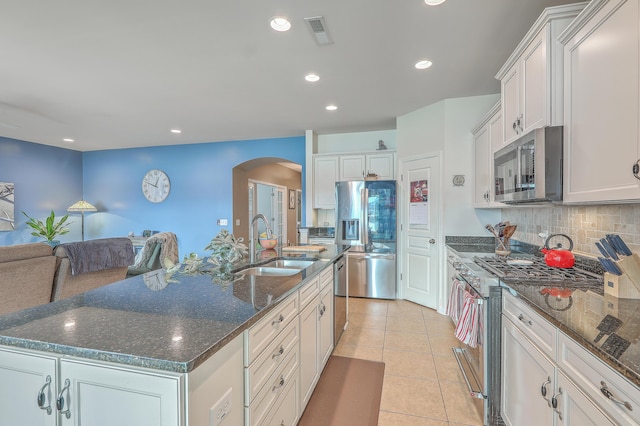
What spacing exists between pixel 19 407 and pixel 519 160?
8.97 feet

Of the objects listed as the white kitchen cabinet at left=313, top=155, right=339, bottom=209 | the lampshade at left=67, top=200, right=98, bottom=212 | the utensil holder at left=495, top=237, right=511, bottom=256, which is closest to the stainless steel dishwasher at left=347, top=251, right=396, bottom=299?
the white kitchen cabinet at left=313, top=155, right=339, bottom=209

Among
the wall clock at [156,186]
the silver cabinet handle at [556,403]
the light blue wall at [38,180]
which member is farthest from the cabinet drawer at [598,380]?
the light blue wall at [38,180]

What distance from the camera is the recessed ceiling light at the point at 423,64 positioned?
2748mm

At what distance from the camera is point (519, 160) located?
6.61 feet

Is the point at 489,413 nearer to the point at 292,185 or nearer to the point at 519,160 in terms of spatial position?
the point at 519,160

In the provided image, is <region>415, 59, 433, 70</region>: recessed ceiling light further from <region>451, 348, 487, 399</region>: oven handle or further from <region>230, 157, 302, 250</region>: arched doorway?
<region>230, 157, 302, 250</region>: arched doorway

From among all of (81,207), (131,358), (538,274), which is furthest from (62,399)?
(81,207)

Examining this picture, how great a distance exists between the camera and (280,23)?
7.08 feet

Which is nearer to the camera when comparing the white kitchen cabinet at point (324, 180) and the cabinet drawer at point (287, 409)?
the cabinet drawer at point (287, 409)

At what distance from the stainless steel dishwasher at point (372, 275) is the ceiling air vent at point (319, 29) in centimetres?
287

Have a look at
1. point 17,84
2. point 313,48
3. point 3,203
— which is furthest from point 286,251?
point 3,203

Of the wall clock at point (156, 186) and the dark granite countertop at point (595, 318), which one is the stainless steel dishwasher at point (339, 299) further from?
the wall clock at point (156, 186)

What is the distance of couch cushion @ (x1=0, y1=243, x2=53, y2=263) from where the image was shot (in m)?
2.48

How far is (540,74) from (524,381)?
1.73 metres
